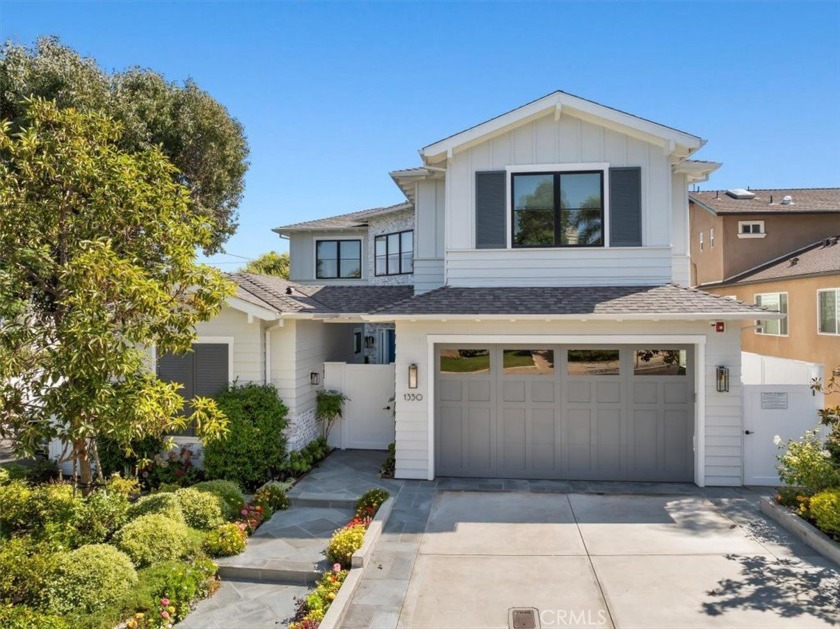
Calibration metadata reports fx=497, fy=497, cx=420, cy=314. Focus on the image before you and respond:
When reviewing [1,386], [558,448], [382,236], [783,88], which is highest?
[783,88]

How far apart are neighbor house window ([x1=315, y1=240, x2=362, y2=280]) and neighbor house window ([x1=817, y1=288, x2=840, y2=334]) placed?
15.7 m

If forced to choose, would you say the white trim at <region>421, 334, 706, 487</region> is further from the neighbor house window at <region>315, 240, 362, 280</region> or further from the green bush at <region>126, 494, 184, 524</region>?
the neighbor house window at <region>315, 240, 362, 280</region>

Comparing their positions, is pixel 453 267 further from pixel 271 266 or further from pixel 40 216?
pixel 271 266

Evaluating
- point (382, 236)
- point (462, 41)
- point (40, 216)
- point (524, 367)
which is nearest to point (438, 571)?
point (524, 367)

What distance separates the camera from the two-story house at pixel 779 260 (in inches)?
612

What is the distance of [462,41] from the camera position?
1166 centimetres

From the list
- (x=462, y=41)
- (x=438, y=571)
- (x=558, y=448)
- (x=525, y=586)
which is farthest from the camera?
(x=462, y=41)

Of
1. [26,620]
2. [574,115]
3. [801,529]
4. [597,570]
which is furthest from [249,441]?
[574,115]

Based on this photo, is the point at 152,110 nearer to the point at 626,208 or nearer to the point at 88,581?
the point at 626,208

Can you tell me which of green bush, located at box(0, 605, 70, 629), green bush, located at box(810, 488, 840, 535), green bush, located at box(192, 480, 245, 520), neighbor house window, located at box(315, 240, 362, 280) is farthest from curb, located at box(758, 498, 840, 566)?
neighbor house window, located at box(315, 240, 362, 280)

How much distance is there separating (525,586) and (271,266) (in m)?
43.3

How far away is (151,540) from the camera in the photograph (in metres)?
6.25

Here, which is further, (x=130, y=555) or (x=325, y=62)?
(x=325, y=62)

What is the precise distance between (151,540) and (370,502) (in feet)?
10.3
